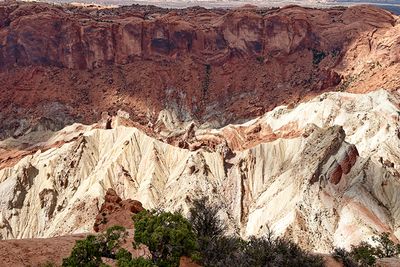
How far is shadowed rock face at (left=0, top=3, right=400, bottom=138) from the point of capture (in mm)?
116438

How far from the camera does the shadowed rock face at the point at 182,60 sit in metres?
116

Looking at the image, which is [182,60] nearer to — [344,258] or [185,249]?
[344,258]

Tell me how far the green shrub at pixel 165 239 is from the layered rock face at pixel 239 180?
36.5m

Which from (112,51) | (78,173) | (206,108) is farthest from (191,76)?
(78,173)

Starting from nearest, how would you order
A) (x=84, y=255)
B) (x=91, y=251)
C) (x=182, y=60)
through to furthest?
(x=84, y=255) → (x=91, y=251) → (x=182, y=60)

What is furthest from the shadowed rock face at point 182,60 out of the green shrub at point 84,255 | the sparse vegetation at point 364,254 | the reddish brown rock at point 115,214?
the green shrub at point 84,255

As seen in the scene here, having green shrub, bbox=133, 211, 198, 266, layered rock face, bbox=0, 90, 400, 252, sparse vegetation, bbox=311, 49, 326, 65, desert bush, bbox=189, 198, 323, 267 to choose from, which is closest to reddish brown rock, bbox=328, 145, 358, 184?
layered rock face, bbox=0, 90, 400, 252

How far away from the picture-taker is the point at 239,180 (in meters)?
74.8

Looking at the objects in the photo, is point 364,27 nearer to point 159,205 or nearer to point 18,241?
point 159,205

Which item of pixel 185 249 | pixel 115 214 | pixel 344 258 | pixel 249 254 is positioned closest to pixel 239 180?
pixel 115 214

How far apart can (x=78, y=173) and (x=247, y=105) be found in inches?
1976

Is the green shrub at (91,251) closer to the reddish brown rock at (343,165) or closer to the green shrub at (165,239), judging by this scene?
the green shrub at (165,239)

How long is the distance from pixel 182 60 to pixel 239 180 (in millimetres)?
59500

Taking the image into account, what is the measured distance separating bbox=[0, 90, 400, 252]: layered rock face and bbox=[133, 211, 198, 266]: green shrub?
36.5 m
